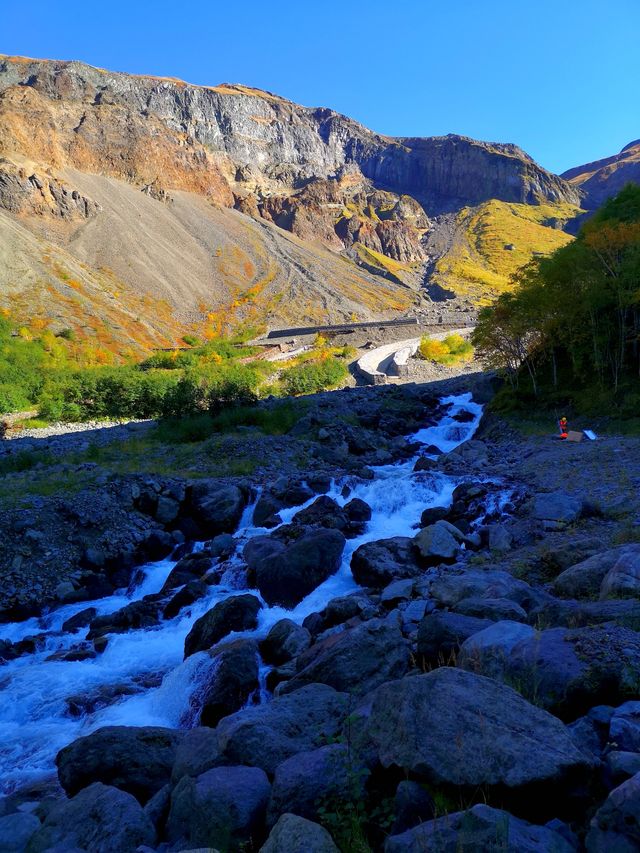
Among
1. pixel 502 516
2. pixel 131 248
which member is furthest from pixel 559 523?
pixel 131 248

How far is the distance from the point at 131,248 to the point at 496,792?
96922mm

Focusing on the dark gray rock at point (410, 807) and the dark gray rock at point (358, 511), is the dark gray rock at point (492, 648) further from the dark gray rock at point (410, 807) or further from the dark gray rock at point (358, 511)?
the dark gray rock at point (358, 511)

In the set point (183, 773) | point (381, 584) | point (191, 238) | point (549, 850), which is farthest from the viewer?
point (191, 238)

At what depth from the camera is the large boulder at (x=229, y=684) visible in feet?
25.8

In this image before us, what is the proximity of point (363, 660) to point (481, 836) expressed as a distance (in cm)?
347

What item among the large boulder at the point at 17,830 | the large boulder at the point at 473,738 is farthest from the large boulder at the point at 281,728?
the large boulder at the point at 17,830

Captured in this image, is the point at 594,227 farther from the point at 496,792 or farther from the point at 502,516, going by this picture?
the point at 496,792

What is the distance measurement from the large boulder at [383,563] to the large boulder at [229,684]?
3.99 metres

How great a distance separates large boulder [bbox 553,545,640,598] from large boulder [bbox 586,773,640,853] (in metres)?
5.36

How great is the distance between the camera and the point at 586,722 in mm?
4172

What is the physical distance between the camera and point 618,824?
3020 mm

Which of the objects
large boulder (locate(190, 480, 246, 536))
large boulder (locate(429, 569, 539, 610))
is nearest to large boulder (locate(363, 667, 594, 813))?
large boulder (locate(429, 569, 539, 610))

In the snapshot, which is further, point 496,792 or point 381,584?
point 381,584

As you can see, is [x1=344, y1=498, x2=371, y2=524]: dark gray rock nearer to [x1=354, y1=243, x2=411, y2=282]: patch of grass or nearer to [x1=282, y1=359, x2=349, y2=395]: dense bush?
[x1=282, y1=359, x2=349, y2=395]: dense bush
